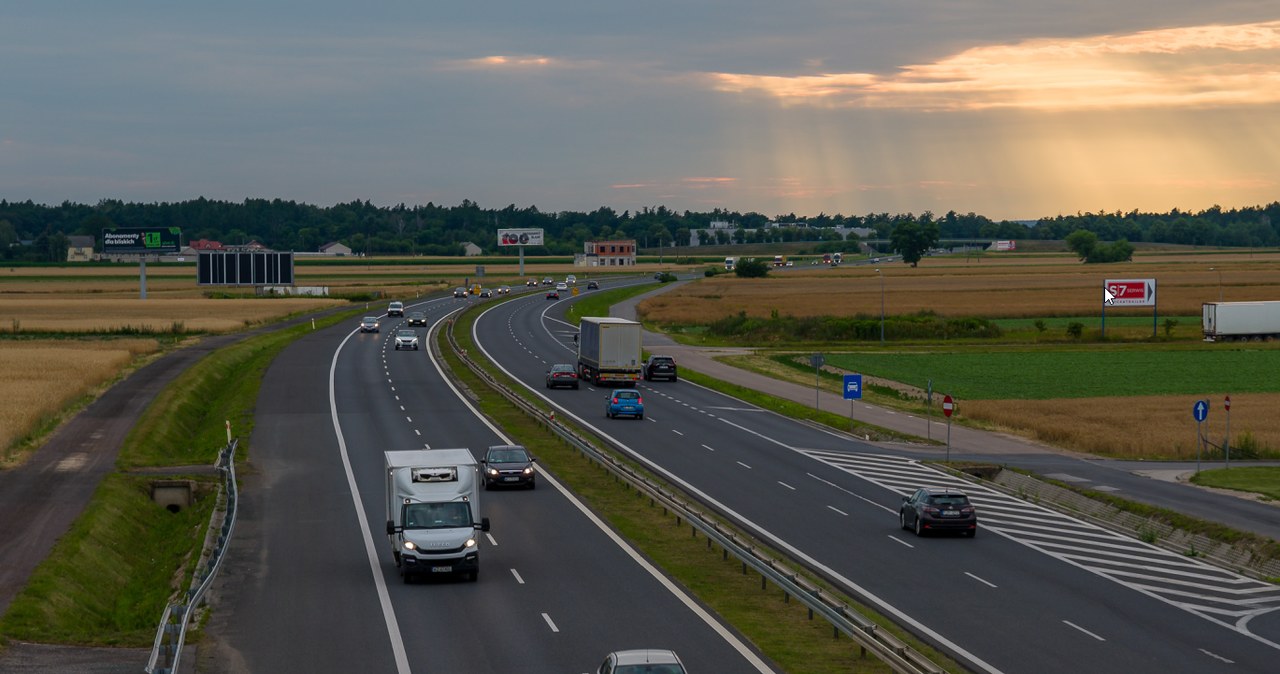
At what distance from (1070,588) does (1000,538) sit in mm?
6708

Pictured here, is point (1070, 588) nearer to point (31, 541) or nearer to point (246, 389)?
point (31, 541)

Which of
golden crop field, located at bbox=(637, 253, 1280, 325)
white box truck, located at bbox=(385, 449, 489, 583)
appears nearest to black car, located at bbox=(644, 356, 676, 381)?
golden crop field, located at bbox=(637, 253, 1280, 325)

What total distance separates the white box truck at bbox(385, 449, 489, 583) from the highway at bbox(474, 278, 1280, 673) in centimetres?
856

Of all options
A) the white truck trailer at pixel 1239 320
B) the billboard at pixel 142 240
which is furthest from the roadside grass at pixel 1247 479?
the billboard at pixel 142 240

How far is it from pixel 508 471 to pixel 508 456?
579mm

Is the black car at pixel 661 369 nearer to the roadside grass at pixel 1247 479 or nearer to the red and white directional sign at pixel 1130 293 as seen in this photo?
the roadside grass at pixel 1247 479

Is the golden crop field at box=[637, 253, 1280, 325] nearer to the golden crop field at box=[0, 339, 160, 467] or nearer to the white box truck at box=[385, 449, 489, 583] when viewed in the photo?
the golden crop field at box=[0, 339, 160, 467]

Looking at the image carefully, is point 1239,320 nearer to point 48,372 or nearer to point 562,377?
point 562,377

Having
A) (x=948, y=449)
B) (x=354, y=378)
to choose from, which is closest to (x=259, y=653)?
(x=948, y=449)

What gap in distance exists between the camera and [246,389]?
73.5m

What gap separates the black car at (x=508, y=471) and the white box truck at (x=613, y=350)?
30471 mm

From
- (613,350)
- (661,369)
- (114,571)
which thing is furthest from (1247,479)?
(661,369)

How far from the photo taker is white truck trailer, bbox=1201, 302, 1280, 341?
343ft

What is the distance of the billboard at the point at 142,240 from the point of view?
17212 centimetres
